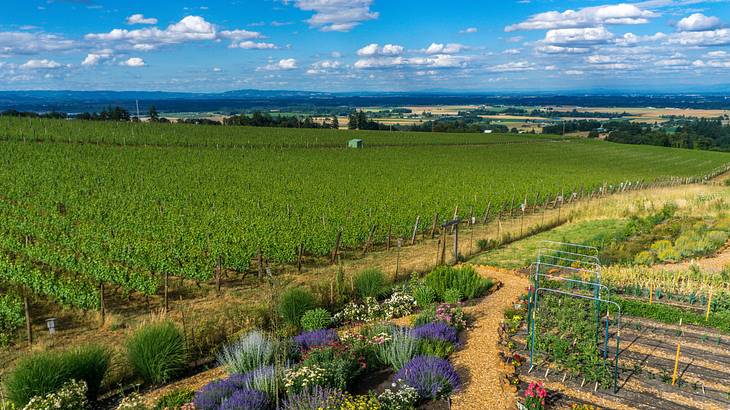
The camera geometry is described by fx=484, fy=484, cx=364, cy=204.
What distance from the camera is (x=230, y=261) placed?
15648mm

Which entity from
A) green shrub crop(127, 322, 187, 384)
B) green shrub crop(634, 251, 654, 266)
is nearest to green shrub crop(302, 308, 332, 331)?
green shrub crop(127, 322, 187, 384)

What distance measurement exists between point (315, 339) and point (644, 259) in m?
12.5

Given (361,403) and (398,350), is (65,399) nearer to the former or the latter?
(361,403)

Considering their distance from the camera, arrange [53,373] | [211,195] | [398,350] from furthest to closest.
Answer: [211,195] < [398,350] < [53,373]

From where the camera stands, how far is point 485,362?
9.34 metres

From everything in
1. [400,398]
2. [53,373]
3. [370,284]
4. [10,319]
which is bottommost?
[10,319]

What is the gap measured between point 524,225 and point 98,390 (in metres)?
21.0

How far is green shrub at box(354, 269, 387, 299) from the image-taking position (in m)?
12.9

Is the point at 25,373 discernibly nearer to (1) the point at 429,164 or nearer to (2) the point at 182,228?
(2) the point at 182,228

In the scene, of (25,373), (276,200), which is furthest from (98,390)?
(276,200)

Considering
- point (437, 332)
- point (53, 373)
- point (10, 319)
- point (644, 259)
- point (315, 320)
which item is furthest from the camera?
point (644, 259)

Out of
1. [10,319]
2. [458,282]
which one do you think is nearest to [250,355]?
[458,282]

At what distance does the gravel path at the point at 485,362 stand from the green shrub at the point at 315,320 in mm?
3041

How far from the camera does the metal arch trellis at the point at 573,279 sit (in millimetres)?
8959
